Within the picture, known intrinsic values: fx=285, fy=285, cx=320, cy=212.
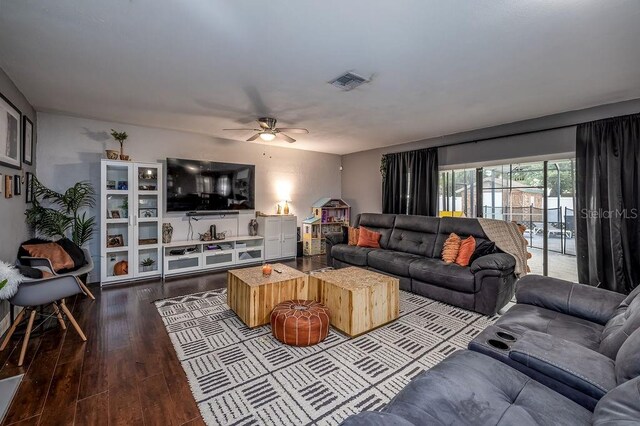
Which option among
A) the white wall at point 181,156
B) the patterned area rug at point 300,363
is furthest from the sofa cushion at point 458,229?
the white wall at point 181,156

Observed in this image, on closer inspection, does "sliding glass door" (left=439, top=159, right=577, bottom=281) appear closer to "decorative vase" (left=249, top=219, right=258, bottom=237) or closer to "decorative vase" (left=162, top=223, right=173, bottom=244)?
"decorative vase" (left=249, top=219, right=258, bottom=237)

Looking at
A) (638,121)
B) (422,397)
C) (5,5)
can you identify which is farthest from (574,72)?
(5,5)

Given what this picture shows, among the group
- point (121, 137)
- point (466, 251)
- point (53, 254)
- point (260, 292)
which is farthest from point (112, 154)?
point (466, 251)

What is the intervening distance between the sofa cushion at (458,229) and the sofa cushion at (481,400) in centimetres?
272

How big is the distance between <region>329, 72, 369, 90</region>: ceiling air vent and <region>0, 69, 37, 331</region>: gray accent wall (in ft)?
10.2

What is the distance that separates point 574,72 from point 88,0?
3834mm

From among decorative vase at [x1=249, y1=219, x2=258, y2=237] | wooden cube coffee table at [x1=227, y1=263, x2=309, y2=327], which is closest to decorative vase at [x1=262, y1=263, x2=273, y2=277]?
wooden cube coffee table at [x1=227, y1=263, x2=309, y2=327]

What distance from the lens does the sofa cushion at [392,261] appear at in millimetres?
3893

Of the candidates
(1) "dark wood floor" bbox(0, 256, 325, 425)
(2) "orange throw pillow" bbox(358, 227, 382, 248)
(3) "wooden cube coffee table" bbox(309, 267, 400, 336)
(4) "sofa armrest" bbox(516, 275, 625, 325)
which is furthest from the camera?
(2) "orange throw pillow" bbox(358, 227, 382, 248)

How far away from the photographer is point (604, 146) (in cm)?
346

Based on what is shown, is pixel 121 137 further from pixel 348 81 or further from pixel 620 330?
pixel 620 330

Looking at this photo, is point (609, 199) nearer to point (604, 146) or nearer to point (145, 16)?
point (604, 146)

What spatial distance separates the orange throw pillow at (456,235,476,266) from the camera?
3.52 metres

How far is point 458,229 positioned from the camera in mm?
4066
